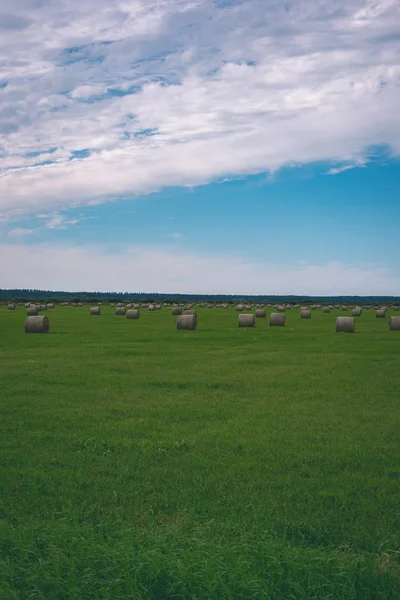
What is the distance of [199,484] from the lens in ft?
27.4

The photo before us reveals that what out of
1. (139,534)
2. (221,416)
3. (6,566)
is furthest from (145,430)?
(6,566)

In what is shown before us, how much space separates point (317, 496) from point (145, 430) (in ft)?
13.9

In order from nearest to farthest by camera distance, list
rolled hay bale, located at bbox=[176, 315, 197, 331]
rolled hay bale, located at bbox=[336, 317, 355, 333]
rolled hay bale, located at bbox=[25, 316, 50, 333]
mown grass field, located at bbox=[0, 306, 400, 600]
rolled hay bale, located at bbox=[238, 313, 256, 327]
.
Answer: mown grass field, located at bbox=[0, 306, 400, 600]
rolled hay bale, located at bbox=[25, 316, 50, 333]
rolled hay bale, located at bbox=[336, 317, 355, 333]
rolled hay bale, located at bbox=[176, 315, 197, 331]
rolled hay bale, located at bbox=[238, 313, 256, 327]

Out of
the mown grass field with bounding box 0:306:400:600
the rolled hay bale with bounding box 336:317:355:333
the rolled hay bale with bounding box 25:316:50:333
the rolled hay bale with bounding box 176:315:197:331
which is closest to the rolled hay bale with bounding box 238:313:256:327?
the rolled hay bale with bounding box 176:315:197:331

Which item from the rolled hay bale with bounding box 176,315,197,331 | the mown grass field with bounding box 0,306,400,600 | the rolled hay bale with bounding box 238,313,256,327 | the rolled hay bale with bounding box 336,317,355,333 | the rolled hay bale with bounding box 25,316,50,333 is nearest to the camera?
the mown grass field with bounding box 0,306,400,600

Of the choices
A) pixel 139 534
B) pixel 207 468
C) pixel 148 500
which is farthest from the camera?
pixel 207 468

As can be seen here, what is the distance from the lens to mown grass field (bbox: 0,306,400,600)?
5375mm

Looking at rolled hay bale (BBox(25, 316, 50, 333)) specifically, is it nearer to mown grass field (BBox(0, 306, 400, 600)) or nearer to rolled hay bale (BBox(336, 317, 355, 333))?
mown grass field (BBox(0, 306, 400, 600))

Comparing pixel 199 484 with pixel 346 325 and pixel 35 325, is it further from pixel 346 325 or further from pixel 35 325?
pixel 346 325

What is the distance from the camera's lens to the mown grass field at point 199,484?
5375mm

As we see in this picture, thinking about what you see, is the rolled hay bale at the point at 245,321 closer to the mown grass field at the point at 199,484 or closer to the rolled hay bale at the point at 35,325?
the rolled hay bale at the point at 35,325

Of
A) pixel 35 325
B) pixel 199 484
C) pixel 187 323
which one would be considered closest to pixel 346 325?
pixel 187 323

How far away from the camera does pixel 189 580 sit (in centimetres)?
527

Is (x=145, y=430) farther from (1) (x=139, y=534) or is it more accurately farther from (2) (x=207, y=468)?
(1) (x=139, y=534)
